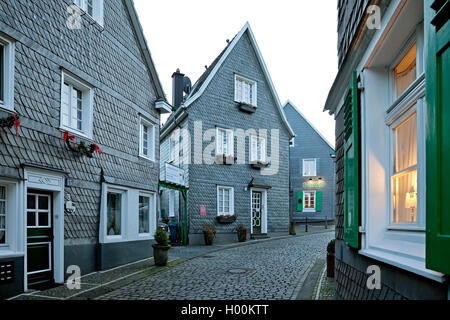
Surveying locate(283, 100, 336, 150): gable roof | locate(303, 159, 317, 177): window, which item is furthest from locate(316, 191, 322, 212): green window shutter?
locate(283, 100, 336, 150): gable roof

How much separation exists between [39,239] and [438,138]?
8074mm

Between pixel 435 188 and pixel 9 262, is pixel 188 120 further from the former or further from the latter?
pixel 435 188

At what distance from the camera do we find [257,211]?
21391mm

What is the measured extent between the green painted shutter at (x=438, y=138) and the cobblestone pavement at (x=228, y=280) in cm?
522

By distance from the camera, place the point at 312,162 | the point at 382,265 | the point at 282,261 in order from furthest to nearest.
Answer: the point at 312,162
the point at 282,261
the point at 382,265

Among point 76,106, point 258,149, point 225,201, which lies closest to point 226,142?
point 258,149

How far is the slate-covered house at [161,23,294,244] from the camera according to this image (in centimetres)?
1850

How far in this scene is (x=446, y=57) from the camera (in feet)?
6.84

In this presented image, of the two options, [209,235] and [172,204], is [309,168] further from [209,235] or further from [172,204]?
[209,235]

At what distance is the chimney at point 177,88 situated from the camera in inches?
884

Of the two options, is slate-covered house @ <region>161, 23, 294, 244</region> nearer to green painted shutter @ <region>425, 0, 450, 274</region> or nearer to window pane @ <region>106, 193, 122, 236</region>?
window pane @ <region>106, 193, 122, 236</region>

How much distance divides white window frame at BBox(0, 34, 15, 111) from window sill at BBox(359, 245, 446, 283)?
655cm

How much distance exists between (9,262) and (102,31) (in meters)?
6.55
